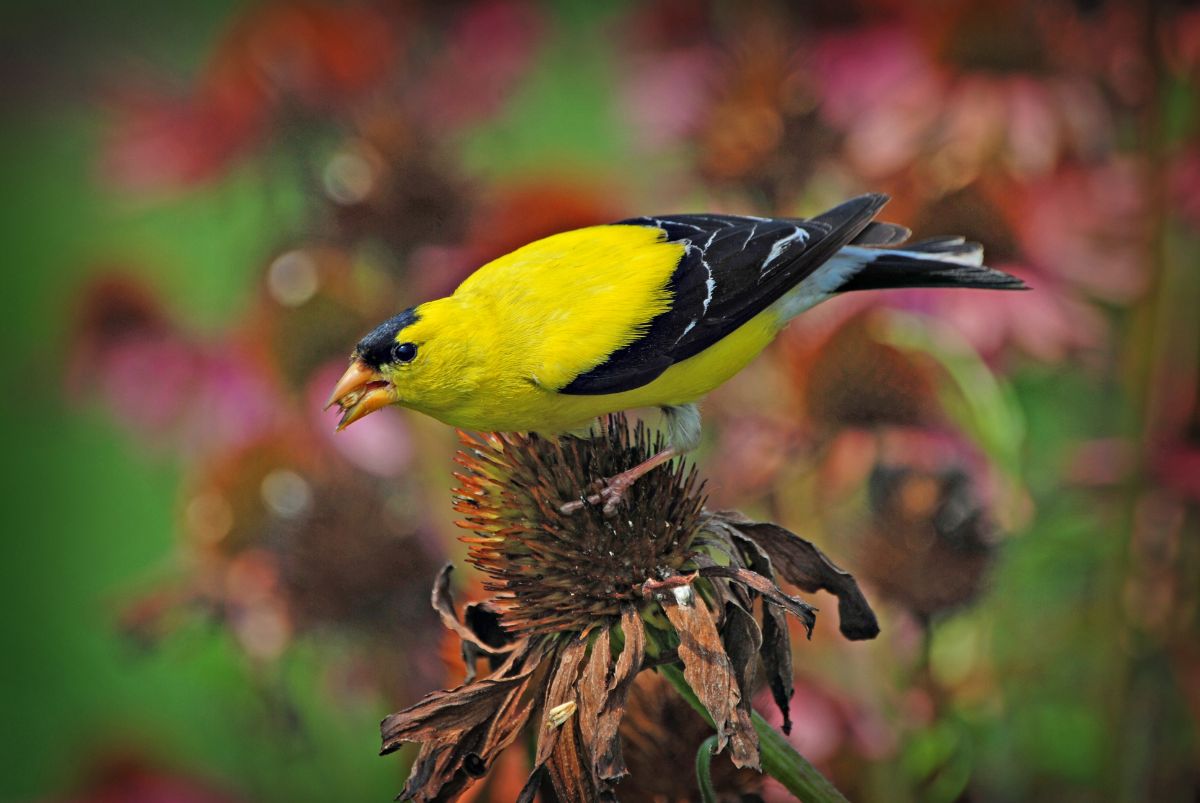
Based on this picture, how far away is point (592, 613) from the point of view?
26.7 inches

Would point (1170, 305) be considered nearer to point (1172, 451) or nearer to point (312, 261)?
point (1172, 451)

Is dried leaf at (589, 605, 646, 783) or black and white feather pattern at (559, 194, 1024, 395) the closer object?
dried leaf at (589, 605, 646, 783)

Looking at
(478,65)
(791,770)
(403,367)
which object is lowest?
(791,770)

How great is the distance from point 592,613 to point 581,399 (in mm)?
128

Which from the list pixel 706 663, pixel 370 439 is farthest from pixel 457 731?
pixel 370 439

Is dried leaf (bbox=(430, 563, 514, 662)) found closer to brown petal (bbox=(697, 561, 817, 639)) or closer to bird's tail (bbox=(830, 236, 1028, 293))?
brown petal (bbox=(697, 561, 817, 639))

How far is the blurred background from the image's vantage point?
45.1 inches

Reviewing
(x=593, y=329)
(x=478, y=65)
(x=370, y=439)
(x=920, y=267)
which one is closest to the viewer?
(x=593, y=329)

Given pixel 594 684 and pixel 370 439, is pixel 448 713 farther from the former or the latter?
pixel 370 439

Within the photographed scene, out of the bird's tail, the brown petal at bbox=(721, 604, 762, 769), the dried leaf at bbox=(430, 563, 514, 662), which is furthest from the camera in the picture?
the bird's tail

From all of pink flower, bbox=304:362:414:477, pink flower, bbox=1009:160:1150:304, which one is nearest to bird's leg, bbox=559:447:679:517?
pink flower, bbox=304:362:414:477

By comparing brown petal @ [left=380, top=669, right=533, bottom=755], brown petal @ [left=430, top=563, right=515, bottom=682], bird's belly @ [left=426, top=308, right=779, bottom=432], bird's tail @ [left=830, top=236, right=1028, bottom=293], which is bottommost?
brown petal @ [left=380, top=669, right=533, bottom=755]

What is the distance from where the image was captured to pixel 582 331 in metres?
0.72

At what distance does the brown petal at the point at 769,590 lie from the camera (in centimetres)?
61
